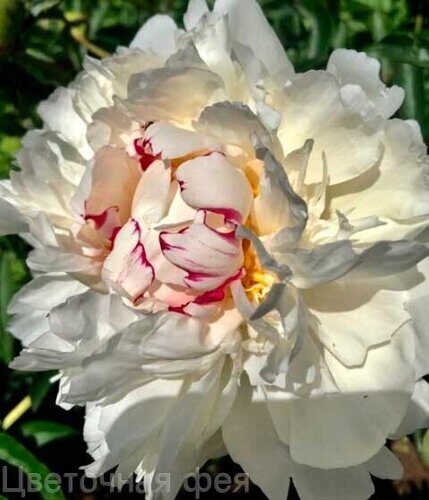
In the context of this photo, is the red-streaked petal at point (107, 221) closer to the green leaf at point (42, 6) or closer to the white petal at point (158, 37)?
the white petal at point (158, 37)

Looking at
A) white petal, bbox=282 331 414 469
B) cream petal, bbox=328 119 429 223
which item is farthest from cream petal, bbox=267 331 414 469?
cream petal, bbox=328 119 429 223

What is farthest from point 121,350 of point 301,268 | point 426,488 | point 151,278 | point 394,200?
point 426,488

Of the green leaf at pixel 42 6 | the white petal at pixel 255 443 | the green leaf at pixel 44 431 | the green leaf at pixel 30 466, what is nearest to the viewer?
the white petal at pixel 255 443

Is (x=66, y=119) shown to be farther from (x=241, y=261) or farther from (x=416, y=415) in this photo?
(x=416, y=415)

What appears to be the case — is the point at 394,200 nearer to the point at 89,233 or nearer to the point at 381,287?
the point at 381,287

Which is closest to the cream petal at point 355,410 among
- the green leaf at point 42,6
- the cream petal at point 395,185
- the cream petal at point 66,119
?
the cream petal at point 395,185

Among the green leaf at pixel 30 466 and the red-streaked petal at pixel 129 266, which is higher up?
the red-streaked petal at pixel 129 266
